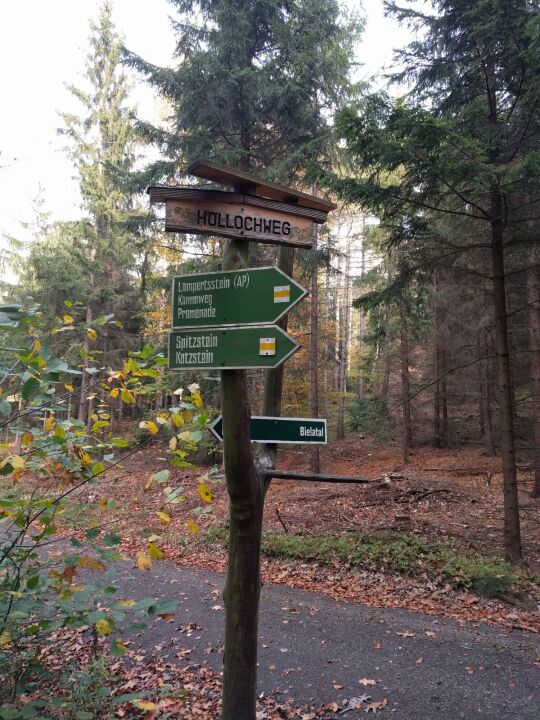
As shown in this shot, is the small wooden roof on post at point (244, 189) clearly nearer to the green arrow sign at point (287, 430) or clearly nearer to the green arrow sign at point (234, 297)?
the green arrow sign at point (234, 297)

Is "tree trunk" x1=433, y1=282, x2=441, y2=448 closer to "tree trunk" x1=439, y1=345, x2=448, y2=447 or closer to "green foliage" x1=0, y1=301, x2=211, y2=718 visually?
"tree trunk" x1=439, y1=345, x2=448, y2=447

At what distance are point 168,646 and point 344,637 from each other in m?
2.01

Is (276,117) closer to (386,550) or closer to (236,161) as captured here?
(236,161)

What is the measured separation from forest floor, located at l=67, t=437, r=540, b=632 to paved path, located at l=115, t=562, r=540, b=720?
57 cm

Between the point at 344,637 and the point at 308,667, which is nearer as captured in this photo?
the point at 308,667

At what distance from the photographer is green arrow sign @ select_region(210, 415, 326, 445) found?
2854 mm

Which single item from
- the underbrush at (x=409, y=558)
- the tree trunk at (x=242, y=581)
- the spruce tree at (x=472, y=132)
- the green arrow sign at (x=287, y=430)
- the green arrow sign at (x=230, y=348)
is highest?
the spruce tree at (x=472, y=132)

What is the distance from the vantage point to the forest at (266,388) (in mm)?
2590

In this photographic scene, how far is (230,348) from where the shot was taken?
8.81 feet

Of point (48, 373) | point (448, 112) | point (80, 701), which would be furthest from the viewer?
point (448, 112)

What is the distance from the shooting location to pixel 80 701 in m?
3.35

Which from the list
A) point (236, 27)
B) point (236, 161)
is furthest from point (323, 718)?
point (236, 27)

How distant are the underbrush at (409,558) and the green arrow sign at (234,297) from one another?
5808mm

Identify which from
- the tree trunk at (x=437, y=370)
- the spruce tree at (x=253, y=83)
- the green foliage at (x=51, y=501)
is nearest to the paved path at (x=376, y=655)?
the green foliage at (x=51, y=501)
